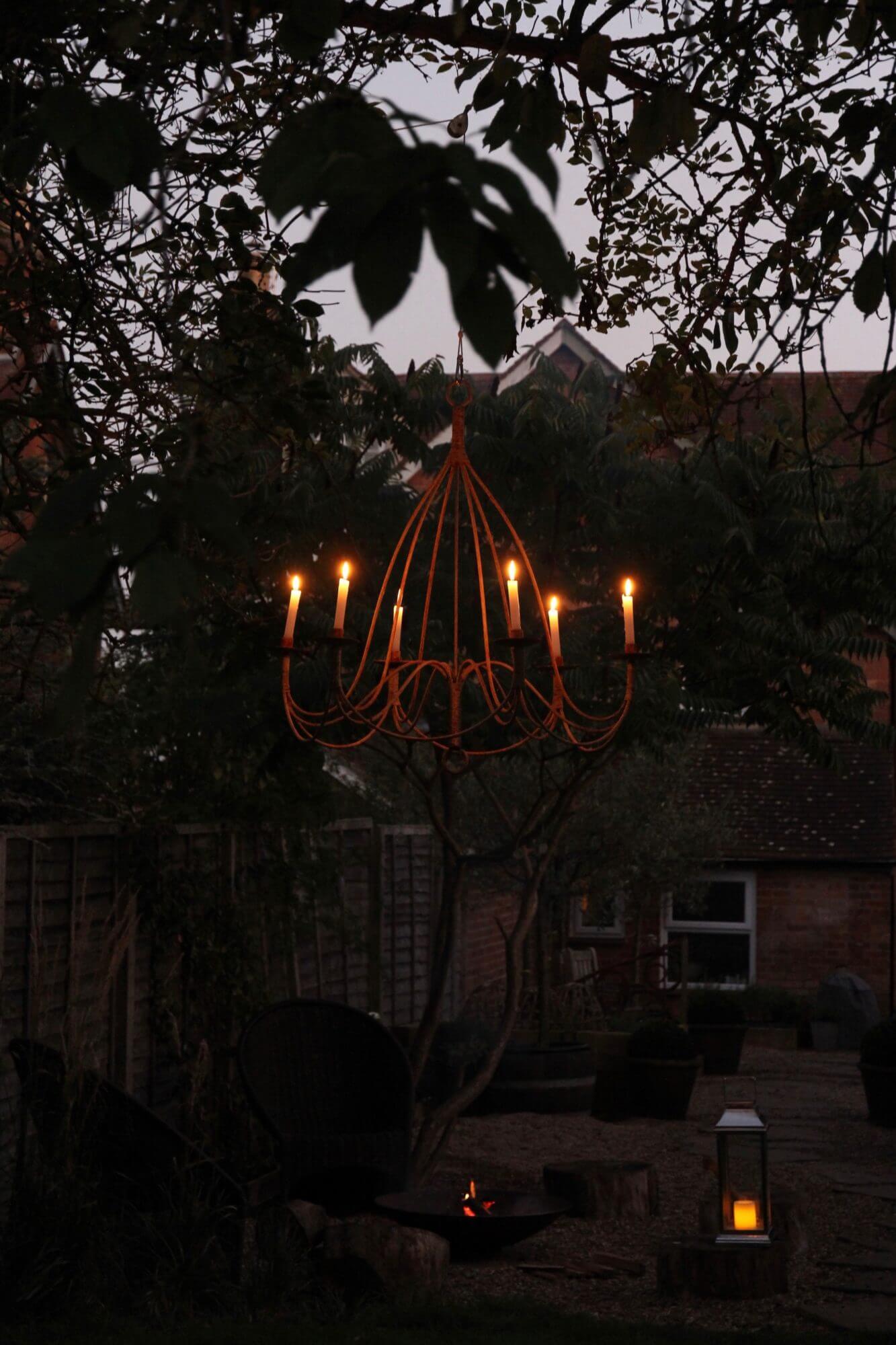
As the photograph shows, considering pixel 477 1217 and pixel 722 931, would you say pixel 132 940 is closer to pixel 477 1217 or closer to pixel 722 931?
pixel 477 1217

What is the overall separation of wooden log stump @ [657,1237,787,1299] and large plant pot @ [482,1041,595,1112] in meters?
4.27

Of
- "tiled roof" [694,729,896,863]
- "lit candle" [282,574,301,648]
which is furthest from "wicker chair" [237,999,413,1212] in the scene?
"tiled roof" [694,729,896,863]

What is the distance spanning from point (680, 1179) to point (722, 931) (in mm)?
9391

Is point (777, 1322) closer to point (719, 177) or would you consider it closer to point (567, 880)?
point (719, 177)

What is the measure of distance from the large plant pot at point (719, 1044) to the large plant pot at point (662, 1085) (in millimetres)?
2642

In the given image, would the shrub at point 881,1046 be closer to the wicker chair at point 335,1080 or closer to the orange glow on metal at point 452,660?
the orange glow on metal at point 452,660

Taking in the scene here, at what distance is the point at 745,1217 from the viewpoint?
604 centimetres

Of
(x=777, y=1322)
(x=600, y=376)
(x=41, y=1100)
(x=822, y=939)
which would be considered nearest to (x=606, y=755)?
(x=600, y=376)

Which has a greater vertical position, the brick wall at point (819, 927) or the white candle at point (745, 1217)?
the brick wall at point (819, 927)

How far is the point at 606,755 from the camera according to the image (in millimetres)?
7996

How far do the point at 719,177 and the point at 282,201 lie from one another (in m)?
3.38

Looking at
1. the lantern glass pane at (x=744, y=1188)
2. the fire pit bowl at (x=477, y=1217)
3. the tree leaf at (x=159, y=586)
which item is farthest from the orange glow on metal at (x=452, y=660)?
the tree leaf at (x=159, y=586)

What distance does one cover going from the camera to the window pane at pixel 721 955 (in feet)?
58.0

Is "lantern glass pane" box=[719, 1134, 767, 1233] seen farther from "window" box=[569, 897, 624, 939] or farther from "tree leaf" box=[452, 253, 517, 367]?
"window" box=[569, 897, 624, 939]
